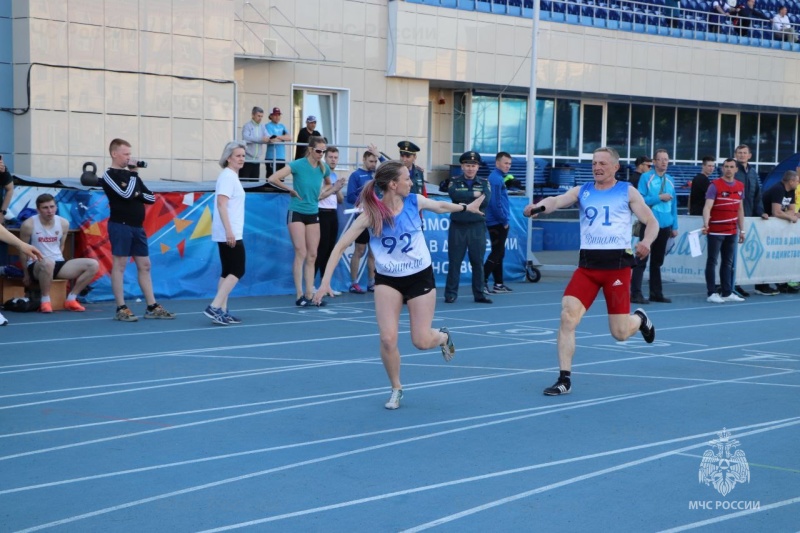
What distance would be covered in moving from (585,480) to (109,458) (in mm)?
2784

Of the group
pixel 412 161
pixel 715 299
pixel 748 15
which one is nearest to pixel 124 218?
pixel 412 161

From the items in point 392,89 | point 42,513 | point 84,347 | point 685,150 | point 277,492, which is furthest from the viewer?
point 685,150

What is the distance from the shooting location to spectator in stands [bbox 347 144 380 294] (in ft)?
51.0

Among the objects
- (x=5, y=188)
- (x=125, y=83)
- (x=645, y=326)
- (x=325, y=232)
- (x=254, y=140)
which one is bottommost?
(x=645, y=326)

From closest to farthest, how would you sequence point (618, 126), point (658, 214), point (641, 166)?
point (658, 214)
point (641, 166)
point (618, 126)

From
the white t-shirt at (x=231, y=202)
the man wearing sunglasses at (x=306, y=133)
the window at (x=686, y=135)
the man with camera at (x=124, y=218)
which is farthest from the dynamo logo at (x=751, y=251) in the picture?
the window at (x=686, y=135)

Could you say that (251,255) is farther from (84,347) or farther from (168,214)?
(84,347)

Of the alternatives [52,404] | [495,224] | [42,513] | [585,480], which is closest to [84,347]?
[52,404]

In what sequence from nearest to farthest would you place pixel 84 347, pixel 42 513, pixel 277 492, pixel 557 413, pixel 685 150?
pixel 42 513, pixel 277 492, pixel 557 413, pixel 84 347, pixel 685 150

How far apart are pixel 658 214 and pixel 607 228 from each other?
6.96 m

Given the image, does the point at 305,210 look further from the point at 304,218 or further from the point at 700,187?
the point at 700,187

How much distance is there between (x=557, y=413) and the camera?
8125 mm

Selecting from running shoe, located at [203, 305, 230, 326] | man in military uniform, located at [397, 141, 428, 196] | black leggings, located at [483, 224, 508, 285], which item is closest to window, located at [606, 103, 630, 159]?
black leggings, located at [483, 224, 508, 285]

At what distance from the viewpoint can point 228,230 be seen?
12781 mm
